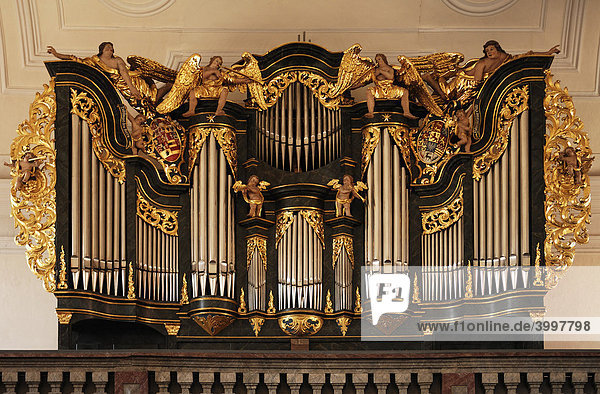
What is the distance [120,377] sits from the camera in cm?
1130

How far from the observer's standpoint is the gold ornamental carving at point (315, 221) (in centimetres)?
1256

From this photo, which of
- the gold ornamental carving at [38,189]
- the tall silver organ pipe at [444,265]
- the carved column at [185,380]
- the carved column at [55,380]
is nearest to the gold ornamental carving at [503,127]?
the tall silver organ pipe at [444,265]

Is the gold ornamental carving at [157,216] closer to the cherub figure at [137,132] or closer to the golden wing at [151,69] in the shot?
the cherub figure at [137,132]

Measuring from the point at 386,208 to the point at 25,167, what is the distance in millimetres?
3833

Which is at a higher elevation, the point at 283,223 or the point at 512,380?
the point at 283,223

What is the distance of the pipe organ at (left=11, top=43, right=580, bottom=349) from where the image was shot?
12.2m

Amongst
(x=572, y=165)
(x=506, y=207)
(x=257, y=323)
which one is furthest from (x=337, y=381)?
(x=572, y=165)

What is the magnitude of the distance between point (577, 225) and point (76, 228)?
205 inches

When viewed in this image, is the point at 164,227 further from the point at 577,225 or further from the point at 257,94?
the point at 577,225

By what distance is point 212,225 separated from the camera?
41.0ft

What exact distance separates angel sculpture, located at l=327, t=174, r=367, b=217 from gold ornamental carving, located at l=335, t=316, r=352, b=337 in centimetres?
111

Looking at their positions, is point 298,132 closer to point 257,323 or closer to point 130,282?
point 257,323

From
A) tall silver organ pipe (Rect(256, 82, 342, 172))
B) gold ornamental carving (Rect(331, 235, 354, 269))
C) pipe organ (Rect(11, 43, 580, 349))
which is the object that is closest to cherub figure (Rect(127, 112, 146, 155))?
pipe organ (Rect(11, 43, 580, 349))

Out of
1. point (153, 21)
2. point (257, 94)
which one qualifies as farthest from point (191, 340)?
point (153, 21)
